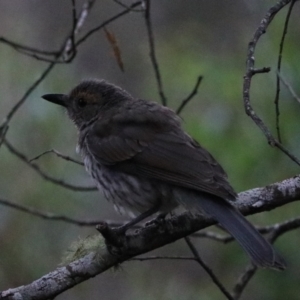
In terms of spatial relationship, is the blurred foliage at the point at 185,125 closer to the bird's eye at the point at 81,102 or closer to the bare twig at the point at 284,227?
the bare twig at the point at 284,227

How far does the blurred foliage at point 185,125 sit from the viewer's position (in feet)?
19.1

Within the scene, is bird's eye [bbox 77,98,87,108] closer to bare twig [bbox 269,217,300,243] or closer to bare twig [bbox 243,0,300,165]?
bare twig [bbox 269,217,300,243]

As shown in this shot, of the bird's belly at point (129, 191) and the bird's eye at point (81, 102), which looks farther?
the bird's eye at point (81, 102)

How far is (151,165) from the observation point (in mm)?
4664

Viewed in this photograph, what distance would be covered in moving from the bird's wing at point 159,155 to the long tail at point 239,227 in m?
0.07

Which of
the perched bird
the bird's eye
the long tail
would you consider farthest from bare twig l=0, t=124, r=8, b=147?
the long tail

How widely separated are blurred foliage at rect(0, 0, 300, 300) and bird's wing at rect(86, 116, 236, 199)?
0.62 metres

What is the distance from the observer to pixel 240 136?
5871mm

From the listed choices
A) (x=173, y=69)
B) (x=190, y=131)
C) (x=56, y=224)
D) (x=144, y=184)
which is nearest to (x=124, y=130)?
(x=144, y=184)

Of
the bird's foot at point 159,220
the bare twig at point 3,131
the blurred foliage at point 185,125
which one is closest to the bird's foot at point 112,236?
the bird's foot at point 159,220

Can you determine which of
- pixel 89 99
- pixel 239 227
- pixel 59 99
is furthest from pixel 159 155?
pixel 59 99

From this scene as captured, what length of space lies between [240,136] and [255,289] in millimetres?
1529

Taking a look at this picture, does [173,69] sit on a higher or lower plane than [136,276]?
higher

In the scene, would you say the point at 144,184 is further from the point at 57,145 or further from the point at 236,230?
the point at 57,145
